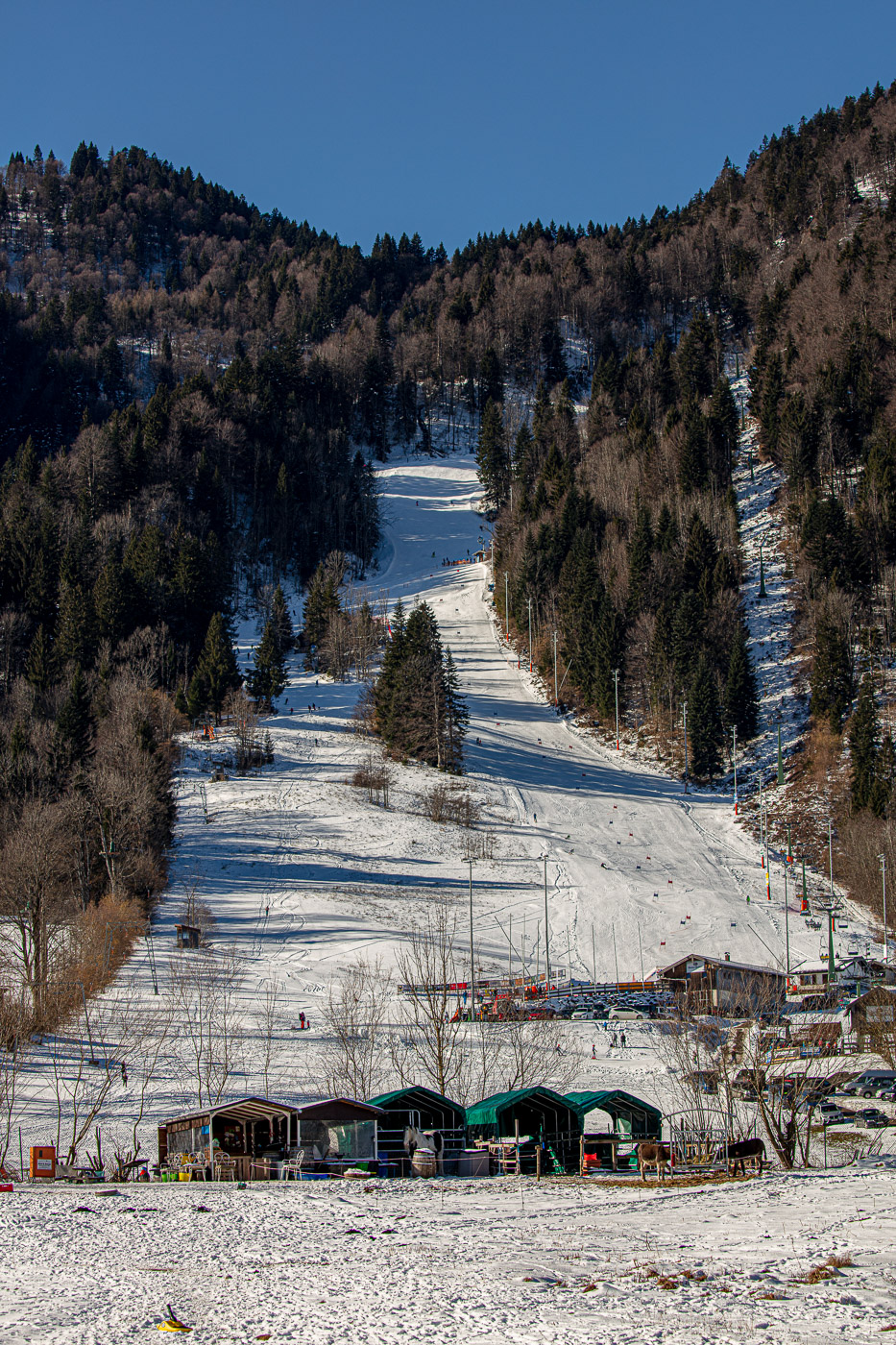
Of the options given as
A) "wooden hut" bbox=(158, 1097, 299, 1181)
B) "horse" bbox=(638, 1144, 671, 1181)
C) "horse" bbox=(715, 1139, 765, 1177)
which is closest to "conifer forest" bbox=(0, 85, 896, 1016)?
"wooden hut" bbox=(158, 1097, 299, 1181)

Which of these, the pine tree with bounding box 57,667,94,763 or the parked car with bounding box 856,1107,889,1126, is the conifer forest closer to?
the pine tree with bounding box 57,667,94,763

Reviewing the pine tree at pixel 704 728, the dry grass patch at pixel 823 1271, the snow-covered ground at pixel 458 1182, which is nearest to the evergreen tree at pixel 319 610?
the snow-covered ground at pixel 458 1182

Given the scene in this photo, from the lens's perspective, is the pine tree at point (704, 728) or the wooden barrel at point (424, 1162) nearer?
the wooden barrel at point (424, 1162)

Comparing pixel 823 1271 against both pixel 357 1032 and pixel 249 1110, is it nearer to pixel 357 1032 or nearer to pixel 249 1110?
pixel 249 1110

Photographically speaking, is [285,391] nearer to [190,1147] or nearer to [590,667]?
[590,667]

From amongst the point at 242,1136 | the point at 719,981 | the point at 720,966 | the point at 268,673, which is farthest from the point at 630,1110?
the point at 268,673

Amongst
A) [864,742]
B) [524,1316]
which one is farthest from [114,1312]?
[864,742]

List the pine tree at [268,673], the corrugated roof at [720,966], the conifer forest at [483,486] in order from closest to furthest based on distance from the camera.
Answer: the corrugated roof at [720,966] < the conifer forest at [483,486] < the pine tree at [268,673]

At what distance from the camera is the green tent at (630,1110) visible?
28.8 meters

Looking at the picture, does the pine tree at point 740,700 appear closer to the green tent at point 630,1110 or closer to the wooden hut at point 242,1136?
the green tent at point 630,1110

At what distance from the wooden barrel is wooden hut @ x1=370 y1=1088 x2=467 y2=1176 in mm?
792

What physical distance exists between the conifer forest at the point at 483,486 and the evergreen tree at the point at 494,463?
0.45 meters

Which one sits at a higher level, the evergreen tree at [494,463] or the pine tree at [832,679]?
the evergreen tree at [494,463]

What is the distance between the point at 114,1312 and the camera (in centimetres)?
1254
